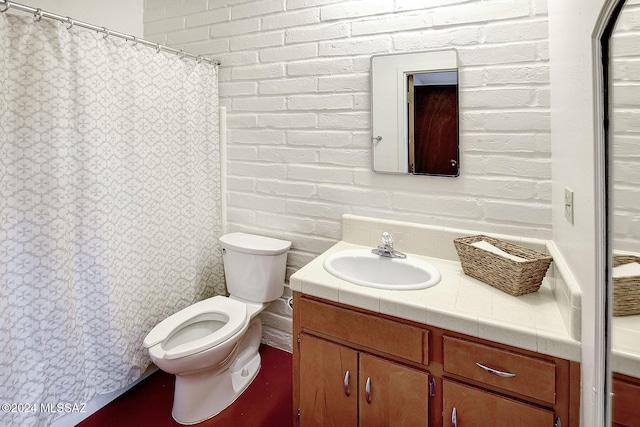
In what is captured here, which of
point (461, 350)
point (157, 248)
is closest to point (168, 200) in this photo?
point (157, 248)

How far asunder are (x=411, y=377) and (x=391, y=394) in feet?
0.36

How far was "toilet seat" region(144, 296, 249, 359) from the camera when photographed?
5.20 ft

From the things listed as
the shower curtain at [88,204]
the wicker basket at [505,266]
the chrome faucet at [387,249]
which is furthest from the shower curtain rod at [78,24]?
the wicker basket at [505,266]

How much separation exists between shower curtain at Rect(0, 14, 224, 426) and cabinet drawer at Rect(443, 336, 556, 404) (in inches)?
61.0

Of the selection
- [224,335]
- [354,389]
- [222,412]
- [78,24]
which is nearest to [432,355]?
[354,389]

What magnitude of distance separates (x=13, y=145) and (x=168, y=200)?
726 millimetres

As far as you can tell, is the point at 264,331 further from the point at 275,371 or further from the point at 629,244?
the point at 629,244

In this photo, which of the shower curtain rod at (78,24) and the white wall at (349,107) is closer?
the shower curtain rod at (78,24)

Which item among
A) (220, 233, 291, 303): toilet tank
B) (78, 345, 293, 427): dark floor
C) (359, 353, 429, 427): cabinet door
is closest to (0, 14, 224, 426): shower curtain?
(78, 345, 293, 427): dark floor

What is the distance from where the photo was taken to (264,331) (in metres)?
2.32

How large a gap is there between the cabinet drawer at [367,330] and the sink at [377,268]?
0.20m

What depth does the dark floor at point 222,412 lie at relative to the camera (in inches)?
68.4

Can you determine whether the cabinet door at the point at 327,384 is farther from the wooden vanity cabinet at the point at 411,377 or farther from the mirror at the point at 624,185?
the mirror at the point at 624,185

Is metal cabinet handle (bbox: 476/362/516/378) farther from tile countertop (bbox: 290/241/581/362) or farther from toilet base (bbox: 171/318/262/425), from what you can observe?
toilet base (bbox: 171/318/262/425)
